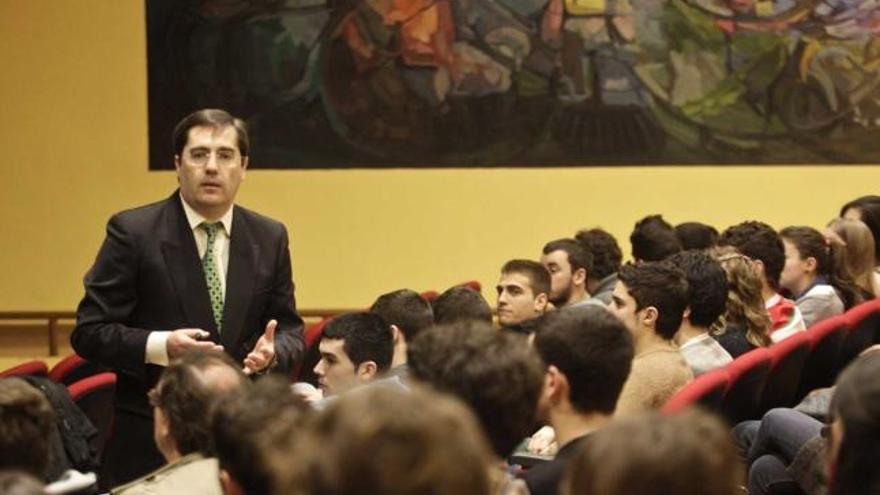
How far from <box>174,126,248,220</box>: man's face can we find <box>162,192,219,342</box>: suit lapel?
Answer: 0.35ft

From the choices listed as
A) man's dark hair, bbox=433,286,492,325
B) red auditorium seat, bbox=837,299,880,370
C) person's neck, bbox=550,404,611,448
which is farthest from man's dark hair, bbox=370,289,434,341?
person's neck, bbox=550,404,611,448

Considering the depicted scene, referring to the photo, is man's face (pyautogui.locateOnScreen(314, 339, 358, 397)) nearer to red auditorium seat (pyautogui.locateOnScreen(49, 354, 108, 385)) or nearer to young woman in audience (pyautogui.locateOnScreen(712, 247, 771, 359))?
young woman in audience (pyautogui.locateOnScreen(712, 247, 771, 359))

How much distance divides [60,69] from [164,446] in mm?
6658

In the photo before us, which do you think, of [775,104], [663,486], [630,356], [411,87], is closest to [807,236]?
[775,104]

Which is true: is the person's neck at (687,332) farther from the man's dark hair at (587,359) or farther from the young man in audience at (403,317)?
the man's dark hair at (587,359)

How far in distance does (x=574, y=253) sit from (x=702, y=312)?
2.53 metres

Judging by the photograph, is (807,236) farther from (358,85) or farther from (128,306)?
(128,306)

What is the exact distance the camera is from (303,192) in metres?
9.48

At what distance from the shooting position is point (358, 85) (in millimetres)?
9461

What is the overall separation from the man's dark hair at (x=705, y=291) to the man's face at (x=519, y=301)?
1.76 m

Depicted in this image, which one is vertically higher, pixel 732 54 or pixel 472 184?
pixel 732 54

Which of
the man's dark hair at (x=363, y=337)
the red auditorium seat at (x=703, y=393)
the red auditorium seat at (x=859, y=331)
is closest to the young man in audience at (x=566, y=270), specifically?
the red auditorium seat at (x=859, y=331)

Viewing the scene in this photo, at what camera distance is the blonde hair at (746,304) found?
5.86 metres

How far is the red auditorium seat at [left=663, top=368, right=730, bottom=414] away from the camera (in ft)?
14.1
